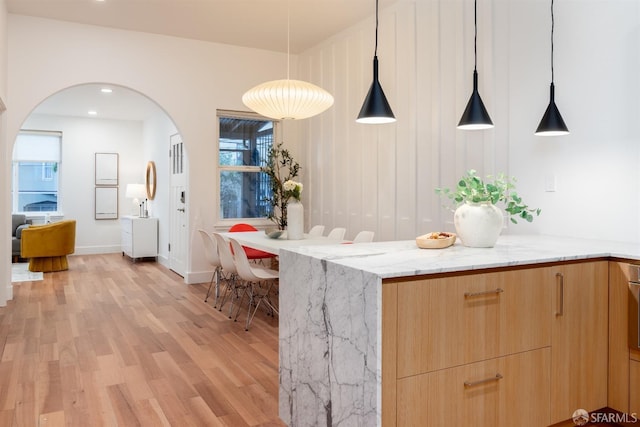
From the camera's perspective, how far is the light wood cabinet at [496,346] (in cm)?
179

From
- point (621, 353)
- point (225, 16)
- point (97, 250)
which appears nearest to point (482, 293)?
point (621, 353)

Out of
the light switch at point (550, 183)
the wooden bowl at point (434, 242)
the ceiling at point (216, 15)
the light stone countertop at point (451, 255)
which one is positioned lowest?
the light stone countertop at point (451, 255)

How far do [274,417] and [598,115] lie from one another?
2789 mm

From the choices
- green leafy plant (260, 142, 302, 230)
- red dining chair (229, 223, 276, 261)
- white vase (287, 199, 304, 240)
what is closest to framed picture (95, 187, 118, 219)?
green leafy plant (260, 142, 302, 230)

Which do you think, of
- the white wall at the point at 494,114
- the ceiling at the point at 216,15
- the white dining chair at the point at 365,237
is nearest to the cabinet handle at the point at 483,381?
the white wall at the point at 494,114

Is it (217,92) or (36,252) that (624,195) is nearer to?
(217,92)

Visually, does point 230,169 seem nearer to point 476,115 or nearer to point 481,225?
point 476,115

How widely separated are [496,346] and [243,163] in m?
5.40

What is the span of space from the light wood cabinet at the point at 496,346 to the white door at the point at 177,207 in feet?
17.5

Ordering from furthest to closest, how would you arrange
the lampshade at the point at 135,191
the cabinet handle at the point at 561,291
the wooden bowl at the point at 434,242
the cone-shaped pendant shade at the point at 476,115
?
the lampshade at the point at 135,191
the cone-shaped pendant shade at the point at 476,115
the wooden bowl at the point at 434,242
the cabinet handle at the point at 561,291

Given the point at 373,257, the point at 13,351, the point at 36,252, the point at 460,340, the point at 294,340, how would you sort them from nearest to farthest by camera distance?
the point at 460,340
the point at 373,257
the point at 294,340
the point at 13,351
the point at 36,252

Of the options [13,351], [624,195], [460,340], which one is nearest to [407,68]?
[624,195]

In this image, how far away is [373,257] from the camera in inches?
84.6

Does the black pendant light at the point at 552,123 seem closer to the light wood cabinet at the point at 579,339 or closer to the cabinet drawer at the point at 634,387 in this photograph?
the light wood cabinet at the point at 579,339
